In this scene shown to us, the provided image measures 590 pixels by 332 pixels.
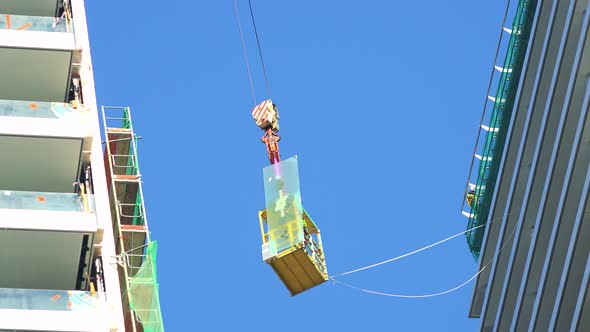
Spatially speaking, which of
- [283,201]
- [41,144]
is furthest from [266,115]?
[41,144]

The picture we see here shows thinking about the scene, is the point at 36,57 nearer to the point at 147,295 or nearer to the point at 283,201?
the point at 147,295

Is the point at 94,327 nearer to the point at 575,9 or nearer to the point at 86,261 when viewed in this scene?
the point at 86,261

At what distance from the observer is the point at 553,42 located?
65250 mm

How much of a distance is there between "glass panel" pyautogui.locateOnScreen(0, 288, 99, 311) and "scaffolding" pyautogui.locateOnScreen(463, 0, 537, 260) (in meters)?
21.3

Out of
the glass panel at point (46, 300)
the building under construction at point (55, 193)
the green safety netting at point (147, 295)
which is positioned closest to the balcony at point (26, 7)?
the building under construction at point (55, 193)

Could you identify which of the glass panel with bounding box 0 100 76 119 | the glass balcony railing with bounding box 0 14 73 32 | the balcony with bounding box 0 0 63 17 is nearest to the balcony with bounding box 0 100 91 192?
the glass panel with bounding box 0 100 76 119

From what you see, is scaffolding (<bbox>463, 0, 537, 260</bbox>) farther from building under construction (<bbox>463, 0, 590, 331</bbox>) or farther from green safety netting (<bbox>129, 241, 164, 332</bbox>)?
green safety netting (<bbox>129, 241, 164, 332</bbox>)

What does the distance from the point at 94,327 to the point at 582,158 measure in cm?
1537

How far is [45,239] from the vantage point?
199 ft

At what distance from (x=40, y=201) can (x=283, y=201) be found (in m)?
7.79

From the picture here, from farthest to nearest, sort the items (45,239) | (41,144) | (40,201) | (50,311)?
(41,144) < (40,201) < (45,239) < (50,311)

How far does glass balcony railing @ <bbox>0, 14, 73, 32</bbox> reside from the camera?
6650 centimetres

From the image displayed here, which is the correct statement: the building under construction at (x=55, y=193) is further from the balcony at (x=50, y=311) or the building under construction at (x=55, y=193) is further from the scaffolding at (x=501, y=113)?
the scaffolding at (x=501, y=113)

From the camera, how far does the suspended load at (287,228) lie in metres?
61.2
